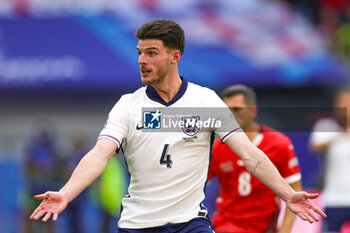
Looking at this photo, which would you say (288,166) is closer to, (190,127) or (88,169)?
A: (190,127)

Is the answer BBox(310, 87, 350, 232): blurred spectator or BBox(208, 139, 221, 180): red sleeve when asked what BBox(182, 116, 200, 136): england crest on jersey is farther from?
BBox(310, 87, 350, 232): blurred spectator

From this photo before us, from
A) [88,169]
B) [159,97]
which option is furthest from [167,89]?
[88,169]

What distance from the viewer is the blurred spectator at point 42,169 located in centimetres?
1371

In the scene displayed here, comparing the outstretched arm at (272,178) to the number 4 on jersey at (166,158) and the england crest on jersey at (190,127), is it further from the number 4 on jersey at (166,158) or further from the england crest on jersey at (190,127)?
the number 4 on jersey at (166,158)

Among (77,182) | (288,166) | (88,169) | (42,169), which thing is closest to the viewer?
(77,182)

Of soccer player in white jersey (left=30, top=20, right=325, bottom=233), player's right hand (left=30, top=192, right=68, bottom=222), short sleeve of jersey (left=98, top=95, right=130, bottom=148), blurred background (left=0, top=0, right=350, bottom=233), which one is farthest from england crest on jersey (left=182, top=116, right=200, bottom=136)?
blurred background (left=0, top=0, right=350, bottom=233)

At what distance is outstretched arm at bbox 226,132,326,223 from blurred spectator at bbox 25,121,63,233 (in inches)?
356

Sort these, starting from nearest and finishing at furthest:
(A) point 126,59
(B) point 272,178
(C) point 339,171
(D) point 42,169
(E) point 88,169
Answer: (E) point 88,169
(B) point 272,178
(C) point 339,171
(D) point 42,169
(A) point 126,59

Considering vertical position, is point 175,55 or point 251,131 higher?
point 175,55

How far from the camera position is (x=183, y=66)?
19391 millimetres

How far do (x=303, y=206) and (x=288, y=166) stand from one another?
6.06 feet

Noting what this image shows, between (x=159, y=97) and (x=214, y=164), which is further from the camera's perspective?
(x=214, y=164)

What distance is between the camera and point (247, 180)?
6559mm

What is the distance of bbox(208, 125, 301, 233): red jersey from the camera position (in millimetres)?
6527
